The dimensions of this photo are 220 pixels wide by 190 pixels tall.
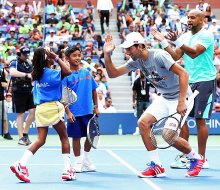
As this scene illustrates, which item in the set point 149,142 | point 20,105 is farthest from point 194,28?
point 20,105

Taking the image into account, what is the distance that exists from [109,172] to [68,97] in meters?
1.15

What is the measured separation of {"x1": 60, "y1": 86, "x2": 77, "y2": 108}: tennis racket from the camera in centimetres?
932

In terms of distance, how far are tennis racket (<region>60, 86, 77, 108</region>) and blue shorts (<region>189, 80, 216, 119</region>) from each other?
5.65ft

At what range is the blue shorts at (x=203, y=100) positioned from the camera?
9.85m

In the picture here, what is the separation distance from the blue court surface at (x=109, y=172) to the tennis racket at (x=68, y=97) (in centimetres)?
Result: 93

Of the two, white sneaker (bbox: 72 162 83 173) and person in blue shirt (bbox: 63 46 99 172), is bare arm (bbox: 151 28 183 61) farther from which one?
white sneaker (bbox: 72 162 83 173)

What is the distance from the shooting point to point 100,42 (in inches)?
970

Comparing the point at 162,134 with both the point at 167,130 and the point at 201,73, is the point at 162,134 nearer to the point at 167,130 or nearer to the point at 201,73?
the point at 167,130

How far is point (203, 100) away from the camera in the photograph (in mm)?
9914

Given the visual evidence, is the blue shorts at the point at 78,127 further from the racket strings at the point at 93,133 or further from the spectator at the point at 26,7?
the spectator at the point at 26,7

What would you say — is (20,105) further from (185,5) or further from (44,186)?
(185,5)

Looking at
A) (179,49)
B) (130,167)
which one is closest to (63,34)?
(130,167)

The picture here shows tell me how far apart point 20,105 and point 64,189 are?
6478mm

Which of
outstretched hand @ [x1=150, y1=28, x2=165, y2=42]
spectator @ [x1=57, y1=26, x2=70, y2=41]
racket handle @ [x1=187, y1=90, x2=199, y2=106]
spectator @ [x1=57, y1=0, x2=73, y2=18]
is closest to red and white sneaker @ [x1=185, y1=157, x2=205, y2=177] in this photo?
racket handle @ [x1=187, y1=90, x2=199, y2=106]
